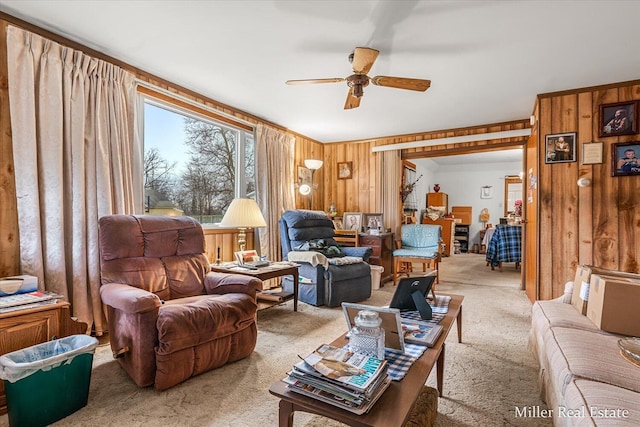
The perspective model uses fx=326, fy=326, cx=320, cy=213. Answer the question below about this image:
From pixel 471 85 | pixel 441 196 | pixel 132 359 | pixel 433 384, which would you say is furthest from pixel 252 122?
pixel 441 196

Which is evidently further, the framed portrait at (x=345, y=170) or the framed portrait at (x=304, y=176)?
the framed portrait at (x=345, y=170)

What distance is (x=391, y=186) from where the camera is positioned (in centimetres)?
533

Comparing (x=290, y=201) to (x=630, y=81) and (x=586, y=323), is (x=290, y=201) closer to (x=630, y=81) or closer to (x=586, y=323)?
(x=586, y=323)

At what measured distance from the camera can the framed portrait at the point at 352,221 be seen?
5344 mm

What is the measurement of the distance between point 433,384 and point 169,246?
2.11 m

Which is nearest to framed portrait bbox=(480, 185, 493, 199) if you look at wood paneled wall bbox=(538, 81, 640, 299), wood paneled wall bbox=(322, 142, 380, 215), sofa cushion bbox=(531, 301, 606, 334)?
wood paneled wall bbox=(322, 142, 380, 215)

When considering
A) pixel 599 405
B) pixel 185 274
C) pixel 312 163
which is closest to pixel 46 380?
pixel 185 274

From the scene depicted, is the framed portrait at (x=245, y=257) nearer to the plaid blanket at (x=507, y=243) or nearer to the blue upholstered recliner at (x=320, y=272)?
the blue upholstered recliner at (x=320, y=272)

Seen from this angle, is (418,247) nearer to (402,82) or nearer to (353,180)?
(353,180)

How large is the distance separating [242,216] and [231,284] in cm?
89

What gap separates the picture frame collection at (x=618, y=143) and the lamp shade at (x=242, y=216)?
335 cm

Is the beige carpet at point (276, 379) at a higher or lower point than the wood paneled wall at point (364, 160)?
lower

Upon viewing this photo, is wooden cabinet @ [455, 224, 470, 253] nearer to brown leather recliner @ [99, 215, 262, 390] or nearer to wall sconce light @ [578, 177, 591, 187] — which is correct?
wall sconce light @ [578, 177, 591, 187]

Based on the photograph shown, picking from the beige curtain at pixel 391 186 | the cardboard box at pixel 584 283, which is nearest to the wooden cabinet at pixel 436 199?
the beige curtain at pixel 391 186
